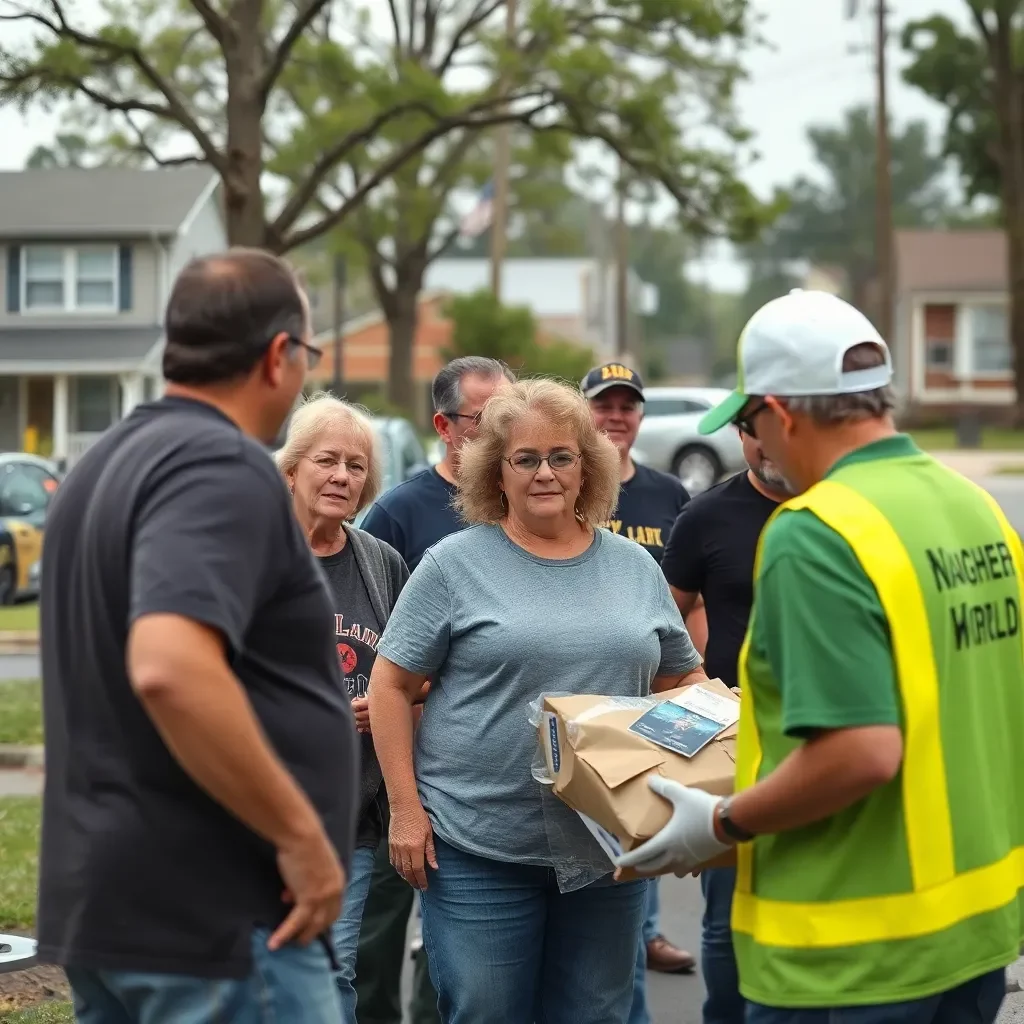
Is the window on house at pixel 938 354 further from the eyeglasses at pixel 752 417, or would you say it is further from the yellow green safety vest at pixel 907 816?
the yellow green safety vest at pixel 907 816

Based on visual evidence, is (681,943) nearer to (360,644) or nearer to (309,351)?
(360,644)

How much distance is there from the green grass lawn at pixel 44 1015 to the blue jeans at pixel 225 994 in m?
2.70

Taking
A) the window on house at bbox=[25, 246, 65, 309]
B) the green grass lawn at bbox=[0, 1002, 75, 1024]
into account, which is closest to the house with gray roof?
the window on house at bbox=[25, 246, 65, 309]

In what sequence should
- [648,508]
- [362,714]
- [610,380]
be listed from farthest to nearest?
[610,380], [648,508], [362,714]

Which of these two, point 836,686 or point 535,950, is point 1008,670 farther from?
point 535,950

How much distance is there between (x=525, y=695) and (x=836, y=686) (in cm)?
141

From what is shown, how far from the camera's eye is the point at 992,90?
4288cm

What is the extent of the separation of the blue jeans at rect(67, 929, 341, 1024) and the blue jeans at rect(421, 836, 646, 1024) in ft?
4.24

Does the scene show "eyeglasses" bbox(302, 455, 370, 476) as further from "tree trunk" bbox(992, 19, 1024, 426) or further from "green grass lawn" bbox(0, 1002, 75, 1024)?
"tree trunk" bbox(992, 19, 1024, 426)

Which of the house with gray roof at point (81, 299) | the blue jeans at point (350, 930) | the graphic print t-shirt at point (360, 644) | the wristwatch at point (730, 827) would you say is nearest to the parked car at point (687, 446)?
the house with gray roof at point (81, 299)

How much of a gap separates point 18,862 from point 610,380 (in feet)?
10.7

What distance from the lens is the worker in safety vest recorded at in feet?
8.46

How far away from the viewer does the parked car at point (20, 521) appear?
1694 cm

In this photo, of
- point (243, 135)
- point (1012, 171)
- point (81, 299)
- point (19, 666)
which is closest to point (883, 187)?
point (1012, 171)
